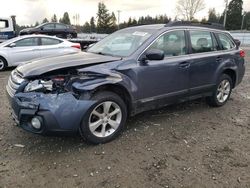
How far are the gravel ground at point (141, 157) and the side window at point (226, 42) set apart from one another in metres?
1.65

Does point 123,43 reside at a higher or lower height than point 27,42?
higher

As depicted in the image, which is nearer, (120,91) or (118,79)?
(118,79)

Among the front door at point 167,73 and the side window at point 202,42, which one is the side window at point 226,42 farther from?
the front door at point 167,73

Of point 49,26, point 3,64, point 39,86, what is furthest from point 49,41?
point 49,26

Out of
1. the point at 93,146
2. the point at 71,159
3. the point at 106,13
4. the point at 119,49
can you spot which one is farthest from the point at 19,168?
the point at 106,13

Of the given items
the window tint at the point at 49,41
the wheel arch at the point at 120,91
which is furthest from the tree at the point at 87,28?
the wheel arch at the point at 120,91

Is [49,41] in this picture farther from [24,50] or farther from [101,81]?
[101,81]

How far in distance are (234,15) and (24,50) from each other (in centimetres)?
6846

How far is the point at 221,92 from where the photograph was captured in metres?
5.84

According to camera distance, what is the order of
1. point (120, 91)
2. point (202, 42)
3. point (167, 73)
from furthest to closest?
point (202, 42), point (167, 73), point (120, 91)

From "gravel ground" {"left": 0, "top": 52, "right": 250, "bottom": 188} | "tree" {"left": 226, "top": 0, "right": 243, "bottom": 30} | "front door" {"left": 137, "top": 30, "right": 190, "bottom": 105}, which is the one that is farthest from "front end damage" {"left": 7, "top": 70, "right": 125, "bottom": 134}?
"tree" {"left": 226, "top": 0, "right": 243, "bottom": 30}

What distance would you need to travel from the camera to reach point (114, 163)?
11.6ft

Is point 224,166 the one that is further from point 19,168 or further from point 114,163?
point 19,168

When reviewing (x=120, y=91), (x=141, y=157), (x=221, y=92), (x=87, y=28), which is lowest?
(x=87, y=28)
